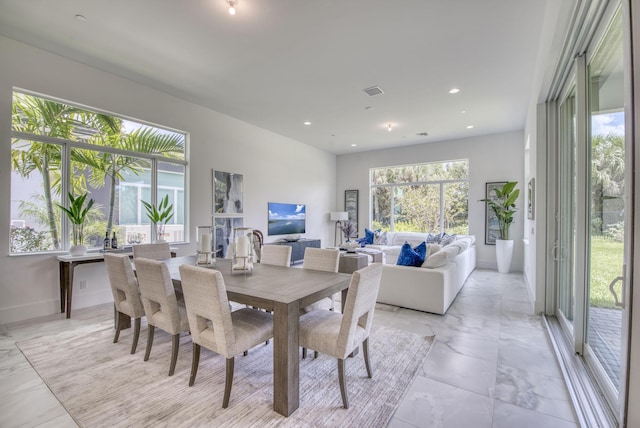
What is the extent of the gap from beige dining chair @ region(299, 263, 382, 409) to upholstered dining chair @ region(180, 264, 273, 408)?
0.34 meters

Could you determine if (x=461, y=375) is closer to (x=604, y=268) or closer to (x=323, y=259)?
(x=604, y=268)

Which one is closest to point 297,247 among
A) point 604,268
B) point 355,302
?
point 355,302

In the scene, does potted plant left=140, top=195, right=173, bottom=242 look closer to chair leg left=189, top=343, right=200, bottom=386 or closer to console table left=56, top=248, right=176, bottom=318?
console table left=56, top=248, right=176, bottom=318

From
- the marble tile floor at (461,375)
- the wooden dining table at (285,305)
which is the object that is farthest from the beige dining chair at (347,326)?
the marble tile floor at (461,375)

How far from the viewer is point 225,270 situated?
8.61ft

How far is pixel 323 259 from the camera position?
276 cm

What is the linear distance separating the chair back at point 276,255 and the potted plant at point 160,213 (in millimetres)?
2225

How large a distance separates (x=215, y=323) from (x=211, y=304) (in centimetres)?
13

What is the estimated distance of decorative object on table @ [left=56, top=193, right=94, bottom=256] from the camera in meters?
3.48

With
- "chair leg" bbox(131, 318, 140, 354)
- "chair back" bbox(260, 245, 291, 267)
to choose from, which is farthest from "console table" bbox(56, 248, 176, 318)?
"chair back" bbox(260, 245, 291, 267)

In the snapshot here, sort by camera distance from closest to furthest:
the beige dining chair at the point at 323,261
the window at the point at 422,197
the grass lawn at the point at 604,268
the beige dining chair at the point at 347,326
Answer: the grass lawn at the point at 604,268
the beige dining chair at the point at 347,326
the beige dining chair at the point at 323,261
the window at the point at 422,197

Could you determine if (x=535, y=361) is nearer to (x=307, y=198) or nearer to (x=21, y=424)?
(x=21, y=424)

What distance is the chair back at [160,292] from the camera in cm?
209

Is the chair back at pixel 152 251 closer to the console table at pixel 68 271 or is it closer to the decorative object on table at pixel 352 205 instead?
the console table at pixel 68 271
